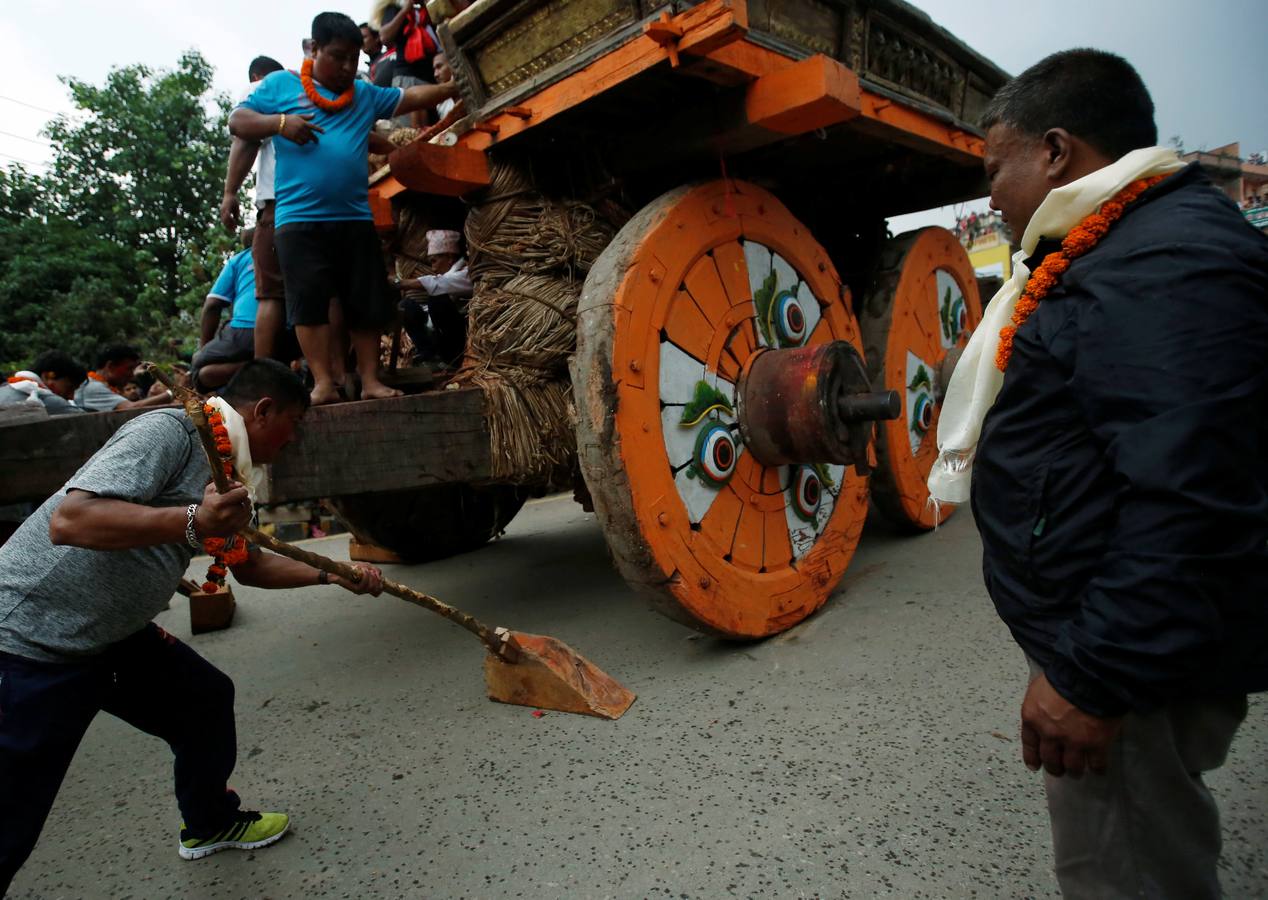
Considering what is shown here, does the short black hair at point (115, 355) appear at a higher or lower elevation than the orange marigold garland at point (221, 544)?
higher

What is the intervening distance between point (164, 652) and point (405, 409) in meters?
0.94

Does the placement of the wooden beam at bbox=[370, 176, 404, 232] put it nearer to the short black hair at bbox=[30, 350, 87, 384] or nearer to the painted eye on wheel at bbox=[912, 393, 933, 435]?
the painted eye on wheel at bbox=[912, 393, 933, 435]

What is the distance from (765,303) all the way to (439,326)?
5.24 feet

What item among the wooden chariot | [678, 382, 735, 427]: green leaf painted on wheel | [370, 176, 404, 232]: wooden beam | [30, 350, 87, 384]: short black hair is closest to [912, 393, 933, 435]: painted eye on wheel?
the wooden chariot

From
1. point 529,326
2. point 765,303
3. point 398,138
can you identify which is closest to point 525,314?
point 529,326

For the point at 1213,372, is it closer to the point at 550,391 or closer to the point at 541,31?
the point at 550,391

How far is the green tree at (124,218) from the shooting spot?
14.1 m

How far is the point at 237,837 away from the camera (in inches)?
74.1

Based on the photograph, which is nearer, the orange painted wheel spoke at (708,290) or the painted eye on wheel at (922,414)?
the orange painted wheel spoke at (708,290)

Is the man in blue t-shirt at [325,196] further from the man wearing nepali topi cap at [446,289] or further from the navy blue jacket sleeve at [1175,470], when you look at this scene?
the navy blue jacket sleeve at [1175,470]

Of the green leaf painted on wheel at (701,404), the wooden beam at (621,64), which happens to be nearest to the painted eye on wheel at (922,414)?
the green leaf painted on wheel at (701,404)

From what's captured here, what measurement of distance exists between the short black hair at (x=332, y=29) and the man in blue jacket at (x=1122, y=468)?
2.41m

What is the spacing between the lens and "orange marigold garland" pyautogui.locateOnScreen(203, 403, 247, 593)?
1.74 meters

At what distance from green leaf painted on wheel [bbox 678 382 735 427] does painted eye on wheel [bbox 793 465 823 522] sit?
0.50m
